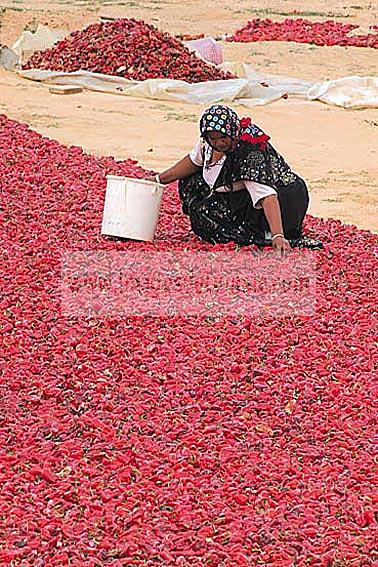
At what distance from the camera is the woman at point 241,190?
582 cm

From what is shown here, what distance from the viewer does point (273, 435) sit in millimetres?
4117

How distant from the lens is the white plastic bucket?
607cm

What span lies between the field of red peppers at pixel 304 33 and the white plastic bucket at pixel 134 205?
36.7 feet

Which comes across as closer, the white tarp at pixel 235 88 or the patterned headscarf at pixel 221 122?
the patterned headscarf at pixel 221 122

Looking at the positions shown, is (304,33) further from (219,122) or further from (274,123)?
(219,122)

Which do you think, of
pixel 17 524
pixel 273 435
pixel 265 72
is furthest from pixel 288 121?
pixel 17 524

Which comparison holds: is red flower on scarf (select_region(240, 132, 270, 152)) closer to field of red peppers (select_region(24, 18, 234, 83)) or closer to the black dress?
the black dress

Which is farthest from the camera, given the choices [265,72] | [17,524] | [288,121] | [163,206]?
[265,72]

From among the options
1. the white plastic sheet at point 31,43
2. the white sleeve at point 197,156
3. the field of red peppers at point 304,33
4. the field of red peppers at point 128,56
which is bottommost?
the field of red peppers at point 304,33

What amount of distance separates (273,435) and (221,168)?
2196 mm

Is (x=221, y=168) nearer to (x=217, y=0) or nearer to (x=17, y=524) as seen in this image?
(x=17, y=524)

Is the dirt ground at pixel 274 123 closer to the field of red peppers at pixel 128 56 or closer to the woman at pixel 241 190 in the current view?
the field of red peppers at pixel 128 56

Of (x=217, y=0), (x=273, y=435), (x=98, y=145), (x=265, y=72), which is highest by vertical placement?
(x=273, y=435)

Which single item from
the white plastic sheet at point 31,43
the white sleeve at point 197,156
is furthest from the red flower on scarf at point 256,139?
the white plastic sheet at point 31,43
